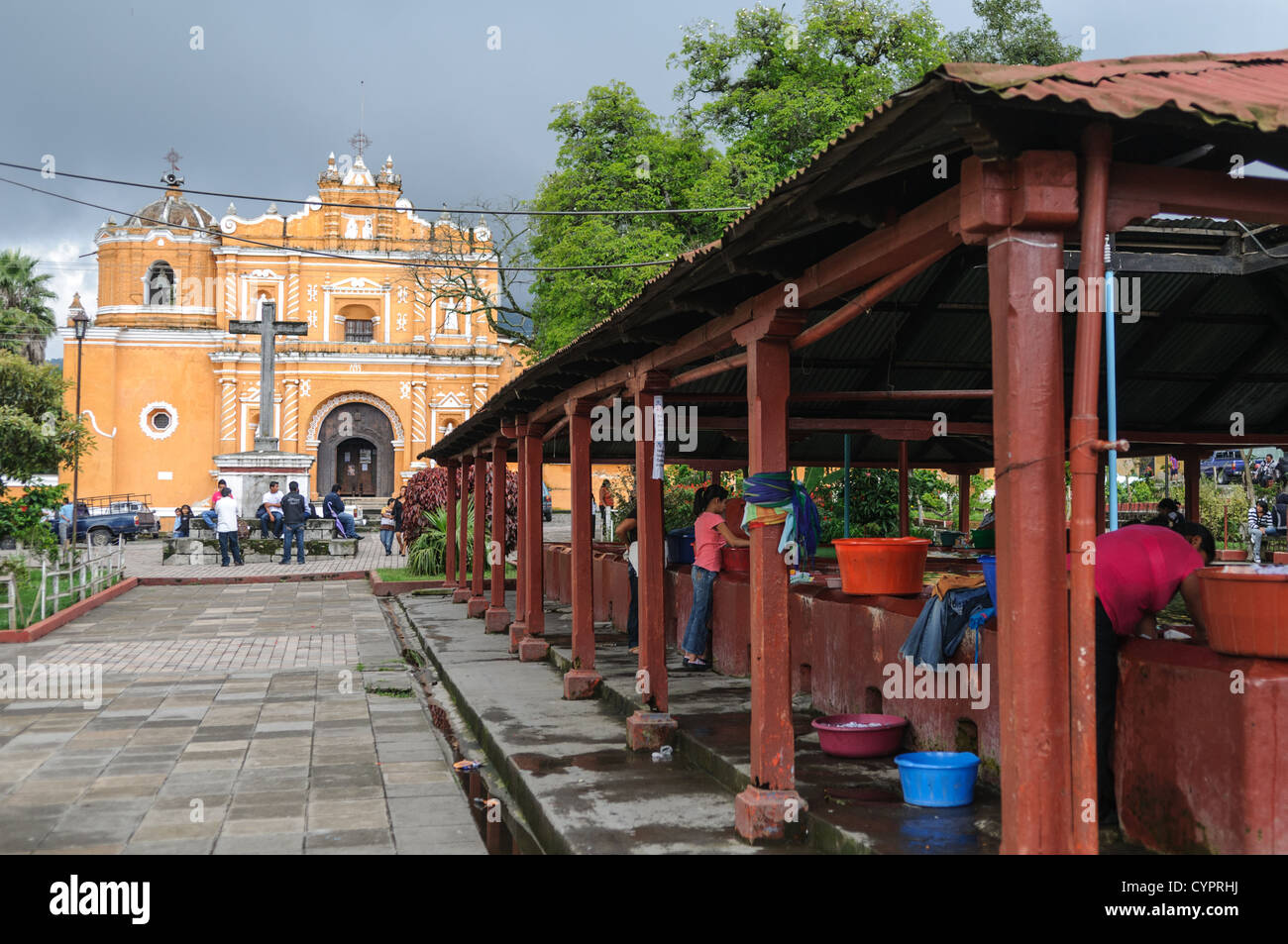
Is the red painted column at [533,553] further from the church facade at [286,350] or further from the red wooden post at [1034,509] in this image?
the church facade at [286,350]

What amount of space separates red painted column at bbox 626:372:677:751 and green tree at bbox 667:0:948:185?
18292mm

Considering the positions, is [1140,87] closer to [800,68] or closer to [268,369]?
[800,68]

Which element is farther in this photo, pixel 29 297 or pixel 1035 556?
pixel 29 297

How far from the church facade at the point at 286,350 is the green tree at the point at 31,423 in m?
23.8

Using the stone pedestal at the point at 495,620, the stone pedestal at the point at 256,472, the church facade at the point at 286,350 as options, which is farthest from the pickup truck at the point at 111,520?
the stone pedestal at the point at 495,620

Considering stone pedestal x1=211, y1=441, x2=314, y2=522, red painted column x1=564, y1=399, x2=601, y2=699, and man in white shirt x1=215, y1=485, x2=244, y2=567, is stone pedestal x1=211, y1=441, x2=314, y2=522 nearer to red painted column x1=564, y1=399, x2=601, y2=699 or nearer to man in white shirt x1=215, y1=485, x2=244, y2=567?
man in white shirt x1=215, y1=485, x2=244, y2=567

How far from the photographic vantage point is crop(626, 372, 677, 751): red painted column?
725 cm

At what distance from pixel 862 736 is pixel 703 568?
3.22m

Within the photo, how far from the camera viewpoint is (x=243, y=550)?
85.6ft

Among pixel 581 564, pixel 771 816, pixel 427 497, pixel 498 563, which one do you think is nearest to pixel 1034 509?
pixel 771 816

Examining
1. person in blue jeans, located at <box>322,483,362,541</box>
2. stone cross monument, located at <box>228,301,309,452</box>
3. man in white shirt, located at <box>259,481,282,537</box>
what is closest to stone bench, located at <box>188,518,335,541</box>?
person in blue jeans, located at <box>322,483,362,541</box>

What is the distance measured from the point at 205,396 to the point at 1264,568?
44.1 meters

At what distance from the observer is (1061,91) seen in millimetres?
3084

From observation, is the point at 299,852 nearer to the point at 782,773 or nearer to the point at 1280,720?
the point at 782,773
